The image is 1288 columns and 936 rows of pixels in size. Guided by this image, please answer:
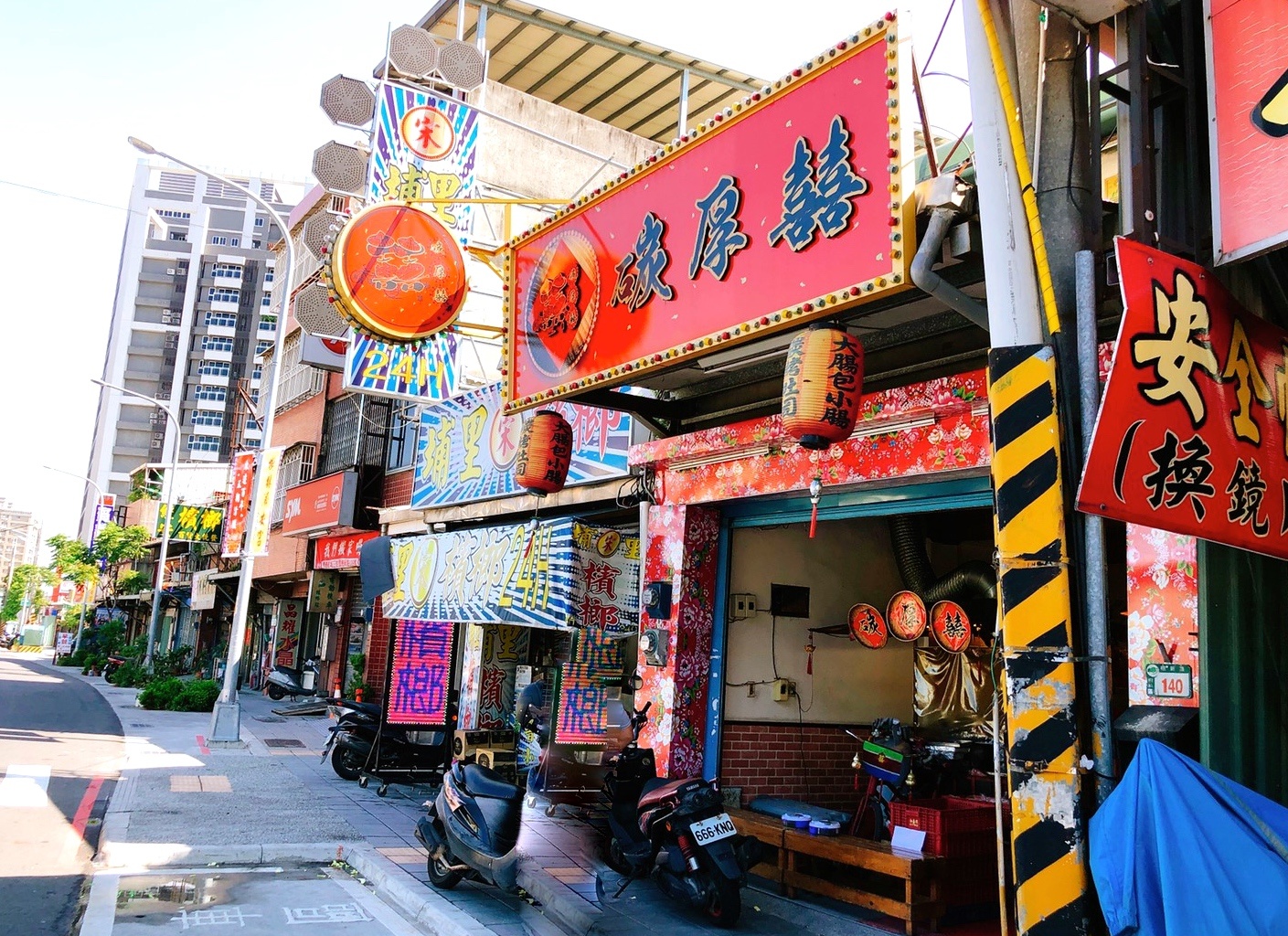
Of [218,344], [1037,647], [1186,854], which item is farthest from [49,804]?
[218,344]

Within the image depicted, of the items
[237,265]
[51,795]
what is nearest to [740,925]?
[51,795]

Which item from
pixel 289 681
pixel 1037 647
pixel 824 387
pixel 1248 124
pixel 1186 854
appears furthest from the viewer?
pixel 289 681

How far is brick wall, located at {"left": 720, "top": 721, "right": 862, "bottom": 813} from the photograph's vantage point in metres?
9.64

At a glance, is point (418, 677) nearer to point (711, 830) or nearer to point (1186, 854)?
point (711, 830)

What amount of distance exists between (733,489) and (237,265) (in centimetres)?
8823

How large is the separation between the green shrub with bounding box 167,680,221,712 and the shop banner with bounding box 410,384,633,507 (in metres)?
11.2

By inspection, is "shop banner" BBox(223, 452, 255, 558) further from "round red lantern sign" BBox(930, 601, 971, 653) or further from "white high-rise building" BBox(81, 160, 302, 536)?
"white high-rise building" BBox(81, 160, 302, 536)

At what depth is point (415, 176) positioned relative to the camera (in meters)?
14.2

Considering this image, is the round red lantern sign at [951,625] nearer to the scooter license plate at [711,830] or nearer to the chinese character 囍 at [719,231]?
the scooter license plate at [711,830]

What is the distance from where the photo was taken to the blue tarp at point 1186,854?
10.6ft

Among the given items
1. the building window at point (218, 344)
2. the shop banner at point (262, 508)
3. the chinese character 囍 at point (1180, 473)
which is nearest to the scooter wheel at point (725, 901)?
the chinese character 囍 at point (1180, 473)

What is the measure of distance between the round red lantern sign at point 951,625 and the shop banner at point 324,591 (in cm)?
1745

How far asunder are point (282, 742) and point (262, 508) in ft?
14.1

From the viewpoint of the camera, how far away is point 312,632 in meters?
27.3
